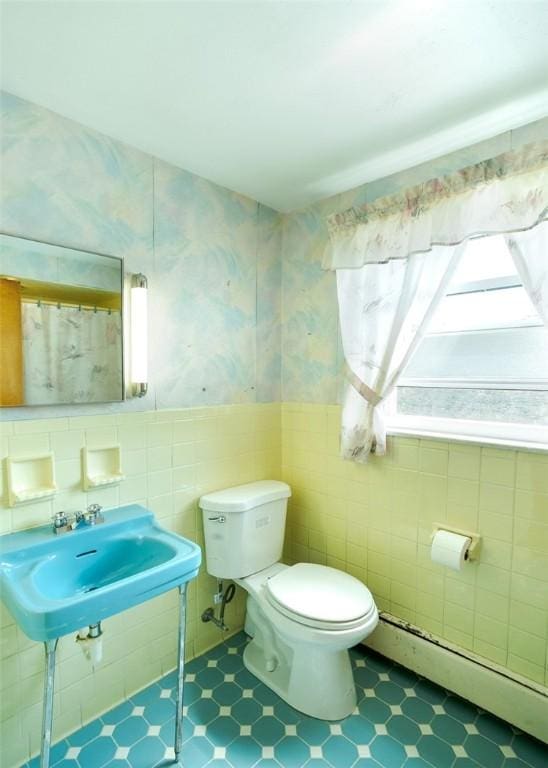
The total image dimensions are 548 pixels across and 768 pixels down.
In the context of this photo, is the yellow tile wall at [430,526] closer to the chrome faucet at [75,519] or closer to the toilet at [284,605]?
the toilet at [284,605]

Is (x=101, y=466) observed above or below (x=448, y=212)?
below

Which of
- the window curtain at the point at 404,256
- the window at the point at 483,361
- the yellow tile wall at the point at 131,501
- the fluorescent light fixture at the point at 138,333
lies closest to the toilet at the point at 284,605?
the yellow tile wall at the point at 131,501

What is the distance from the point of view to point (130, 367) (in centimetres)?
157

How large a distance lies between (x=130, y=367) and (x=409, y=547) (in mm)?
1436

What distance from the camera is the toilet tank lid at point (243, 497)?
1720mm

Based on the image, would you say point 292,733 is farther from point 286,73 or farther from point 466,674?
point 286,73

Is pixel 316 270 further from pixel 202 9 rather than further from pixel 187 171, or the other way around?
pixel 202 9

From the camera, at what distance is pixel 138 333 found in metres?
1.56

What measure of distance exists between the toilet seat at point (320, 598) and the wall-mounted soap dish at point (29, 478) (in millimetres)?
943

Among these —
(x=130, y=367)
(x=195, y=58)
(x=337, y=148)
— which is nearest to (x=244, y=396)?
(x=130, y=367)

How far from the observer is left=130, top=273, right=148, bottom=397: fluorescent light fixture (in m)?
1.56

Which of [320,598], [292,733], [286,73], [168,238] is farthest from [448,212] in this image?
[292,733]

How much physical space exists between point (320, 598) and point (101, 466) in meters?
1.00

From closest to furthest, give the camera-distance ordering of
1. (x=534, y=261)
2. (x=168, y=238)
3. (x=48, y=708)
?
(x=48, y=708) < (x=534, y=261) < (x=168, y=238)
